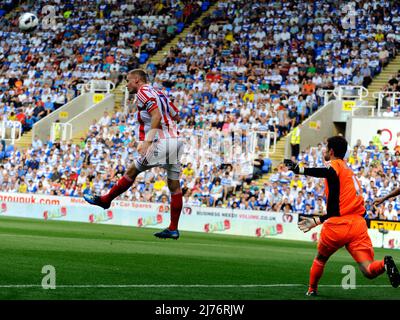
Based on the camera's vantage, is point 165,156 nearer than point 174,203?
Yes

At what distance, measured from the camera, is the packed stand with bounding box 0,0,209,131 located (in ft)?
149

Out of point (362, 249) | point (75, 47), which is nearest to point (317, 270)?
point (362, 249)

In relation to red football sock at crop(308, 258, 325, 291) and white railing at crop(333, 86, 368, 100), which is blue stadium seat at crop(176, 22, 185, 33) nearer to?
white railing at crop(333, 86, 368, 100)

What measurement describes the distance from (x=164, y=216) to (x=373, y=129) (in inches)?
353

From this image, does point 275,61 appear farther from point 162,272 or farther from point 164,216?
point 162,272

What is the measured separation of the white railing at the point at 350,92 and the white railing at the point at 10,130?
14.3m

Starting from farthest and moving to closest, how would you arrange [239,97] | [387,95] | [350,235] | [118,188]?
[239,97], [387,95], [118,188], [350,235]

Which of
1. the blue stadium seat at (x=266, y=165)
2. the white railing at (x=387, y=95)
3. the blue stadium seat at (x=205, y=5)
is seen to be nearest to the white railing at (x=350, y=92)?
the white railing at (x=387, y=95)

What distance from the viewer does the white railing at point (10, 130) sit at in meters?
43.1

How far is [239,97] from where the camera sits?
39.5 m

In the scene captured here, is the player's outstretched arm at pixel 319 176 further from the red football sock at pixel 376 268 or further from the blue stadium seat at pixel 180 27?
the blue stadium seat at pixel 180 27

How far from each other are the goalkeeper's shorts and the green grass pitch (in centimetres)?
71
